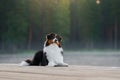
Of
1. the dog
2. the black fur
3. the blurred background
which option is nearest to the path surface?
the dog

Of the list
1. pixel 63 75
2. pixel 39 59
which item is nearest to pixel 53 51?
pixel 39 59

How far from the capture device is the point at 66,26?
713 inches

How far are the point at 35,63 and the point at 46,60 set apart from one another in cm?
28

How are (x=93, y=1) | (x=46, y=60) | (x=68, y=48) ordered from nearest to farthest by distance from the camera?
(x=46, y=60) < (x=68, y=48) < (x=93, y=1)

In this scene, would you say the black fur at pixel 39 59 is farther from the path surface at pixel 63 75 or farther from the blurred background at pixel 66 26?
the blurred background at pixel 66 26

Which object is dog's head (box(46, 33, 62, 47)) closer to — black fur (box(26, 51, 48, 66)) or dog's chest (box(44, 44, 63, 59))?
dog's chest (box(44, 44, 63, 59))

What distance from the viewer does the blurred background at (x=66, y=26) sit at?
17.7 metres

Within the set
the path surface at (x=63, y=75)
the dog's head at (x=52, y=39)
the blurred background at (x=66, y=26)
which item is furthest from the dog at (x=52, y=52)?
the blurred background at (x=66, y=26)

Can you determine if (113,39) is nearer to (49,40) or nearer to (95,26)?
(95,26)

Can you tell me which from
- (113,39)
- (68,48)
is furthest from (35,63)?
(113,39)

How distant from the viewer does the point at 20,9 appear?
64.4 feet

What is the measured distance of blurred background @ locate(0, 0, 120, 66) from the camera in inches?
698

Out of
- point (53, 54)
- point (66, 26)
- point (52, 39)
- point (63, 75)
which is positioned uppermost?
point (66, 26)

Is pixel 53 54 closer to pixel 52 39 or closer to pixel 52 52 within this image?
pixel 52 52
